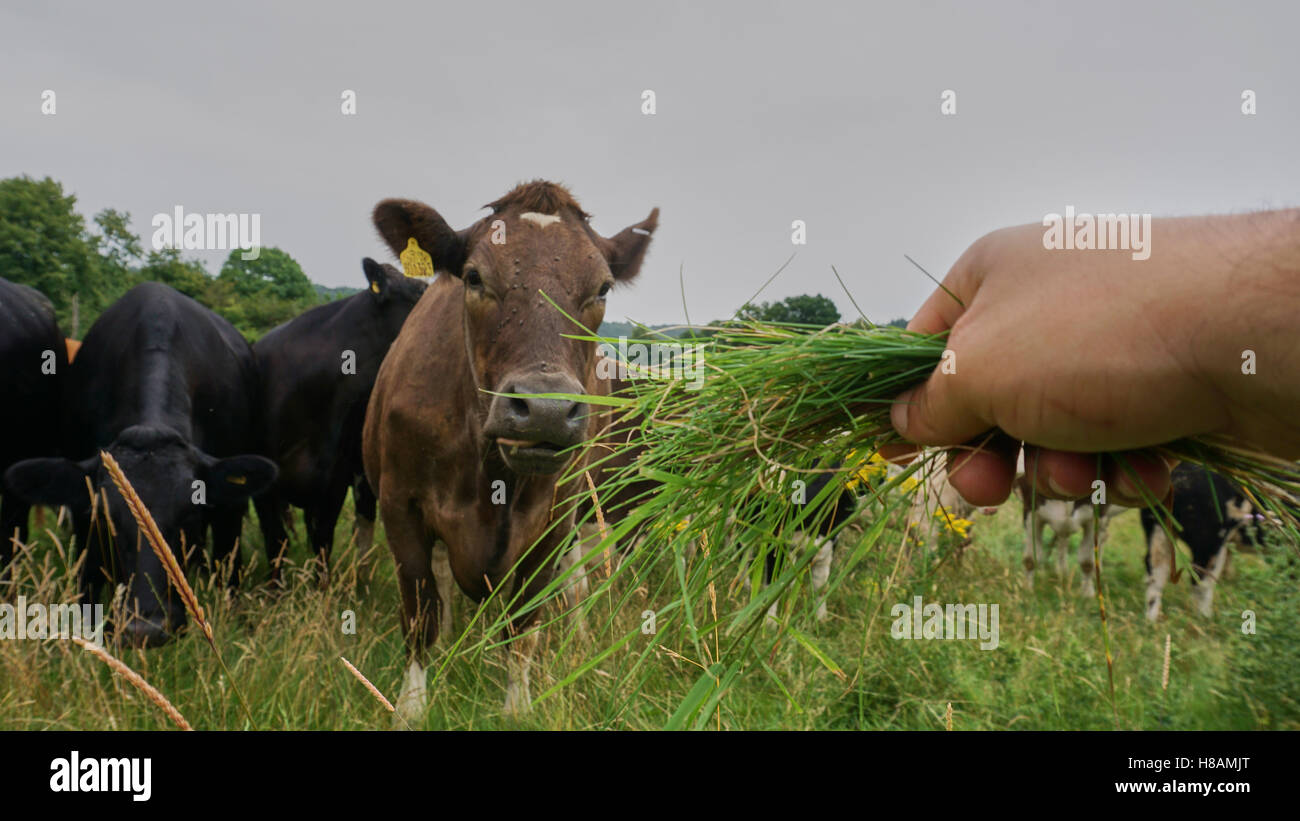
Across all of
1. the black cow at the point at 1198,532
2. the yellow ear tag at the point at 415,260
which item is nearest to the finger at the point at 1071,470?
the yellow ear tag at the point at 415,260

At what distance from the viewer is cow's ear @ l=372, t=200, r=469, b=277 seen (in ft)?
12.6

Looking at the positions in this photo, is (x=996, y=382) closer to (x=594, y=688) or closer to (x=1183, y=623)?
(x=594, y=688)

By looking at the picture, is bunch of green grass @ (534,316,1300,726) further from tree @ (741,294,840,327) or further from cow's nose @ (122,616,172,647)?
cow's nose @ (122,616,172,647)

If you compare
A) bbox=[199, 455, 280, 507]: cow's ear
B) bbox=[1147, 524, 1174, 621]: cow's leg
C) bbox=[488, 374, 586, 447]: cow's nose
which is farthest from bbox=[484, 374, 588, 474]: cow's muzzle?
bbox=[1147, 524, 1174, 621]: cow's leg

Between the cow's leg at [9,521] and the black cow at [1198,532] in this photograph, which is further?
the black cow at [1198,532]

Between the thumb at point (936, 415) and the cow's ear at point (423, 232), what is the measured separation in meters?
2.86

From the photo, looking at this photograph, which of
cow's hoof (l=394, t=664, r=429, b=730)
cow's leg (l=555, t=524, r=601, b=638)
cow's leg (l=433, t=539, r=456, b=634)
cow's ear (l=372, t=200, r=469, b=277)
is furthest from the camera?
cow's leg (l=433, t=539, r=456, b=634)

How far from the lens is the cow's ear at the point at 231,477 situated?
4500mm

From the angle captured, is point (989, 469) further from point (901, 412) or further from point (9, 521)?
point (9, 521)

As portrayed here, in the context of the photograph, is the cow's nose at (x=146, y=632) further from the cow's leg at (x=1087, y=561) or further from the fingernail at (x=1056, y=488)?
the cow's leg at (x=1087, y=561)

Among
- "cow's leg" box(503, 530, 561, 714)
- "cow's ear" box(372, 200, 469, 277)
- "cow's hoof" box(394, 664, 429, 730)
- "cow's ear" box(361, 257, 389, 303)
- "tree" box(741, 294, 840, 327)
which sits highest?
"cow's ear" box(361, 257, 389, 303)

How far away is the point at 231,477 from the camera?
4559 millimetres

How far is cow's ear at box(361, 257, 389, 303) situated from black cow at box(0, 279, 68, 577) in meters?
2.55

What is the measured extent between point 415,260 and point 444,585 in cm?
291
